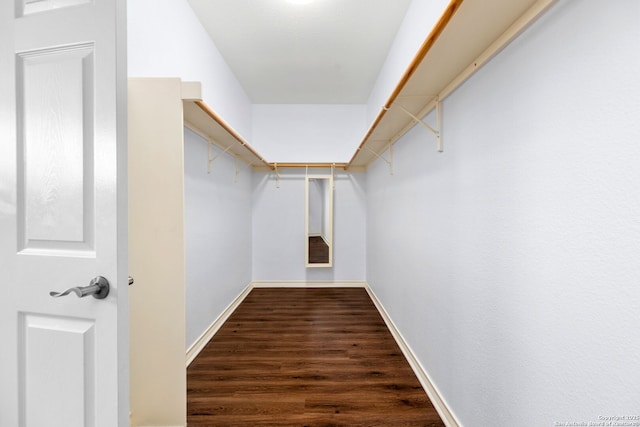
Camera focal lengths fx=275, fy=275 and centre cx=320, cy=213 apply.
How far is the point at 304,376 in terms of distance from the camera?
2.01 metres

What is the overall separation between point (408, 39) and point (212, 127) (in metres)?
1.71

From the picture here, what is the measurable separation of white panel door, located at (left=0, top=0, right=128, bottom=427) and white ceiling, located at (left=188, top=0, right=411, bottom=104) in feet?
5.50

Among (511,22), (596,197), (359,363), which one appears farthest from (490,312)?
(359,363)

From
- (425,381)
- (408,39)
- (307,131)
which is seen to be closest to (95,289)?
(425,381)

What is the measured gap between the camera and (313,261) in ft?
14.3

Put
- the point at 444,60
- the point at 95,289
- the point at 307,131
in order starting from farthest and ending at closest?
the point at 307,131, the point at 444,60, the point at 95,289

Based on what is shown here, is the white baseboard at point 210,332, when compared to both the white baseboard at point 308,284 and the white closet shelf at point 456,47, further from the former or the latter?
the white closet shelf at point 456,47

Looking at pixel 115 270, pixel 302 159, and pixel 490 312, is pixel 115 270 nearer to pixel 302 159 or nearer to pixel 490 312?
pixel 490 312

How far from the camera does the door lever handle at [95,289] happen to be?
820 millimetres

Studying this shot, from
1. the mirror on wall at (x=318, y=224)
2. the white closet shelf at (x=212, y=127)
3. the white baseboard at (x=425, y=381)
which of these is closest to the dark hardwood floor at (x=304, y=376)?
the white baseboard at (x=425, y=381)

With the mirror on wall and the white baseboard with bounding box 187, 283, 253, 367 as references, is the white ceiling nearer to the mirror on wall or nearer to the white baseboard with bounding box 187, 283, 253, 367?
the mirror on wall

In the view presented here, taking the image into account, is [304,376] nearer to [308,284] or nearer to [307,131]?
[308,284]

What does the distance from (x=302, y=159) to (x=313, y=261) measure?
1.61 metres

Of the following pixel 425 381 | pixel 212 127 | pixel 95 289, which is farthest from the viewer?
pixel 212 127
